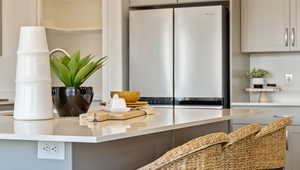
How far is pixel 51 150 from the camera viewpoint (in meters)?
1.71

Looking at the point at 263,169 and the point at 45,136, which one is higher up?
the point at 45,136

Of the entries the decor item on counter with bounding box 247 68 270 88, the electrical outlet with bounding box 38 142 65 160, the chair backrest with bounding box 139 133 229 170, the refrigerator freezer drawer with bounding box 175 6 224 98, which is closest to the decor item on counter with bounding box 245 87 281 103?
the decor item on counter with bounding box 247 68 270 88

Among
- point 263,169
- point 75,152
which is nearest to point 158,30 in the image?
point 263,169

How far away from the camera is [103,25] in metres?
4.96

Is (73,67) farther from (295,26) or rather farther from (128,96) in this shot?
(295,26)

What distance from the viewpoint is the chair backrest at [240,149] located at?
1.77m

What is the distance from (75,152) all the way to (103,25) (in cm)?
335

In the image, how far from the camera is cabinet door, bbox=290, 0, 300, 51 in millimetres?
4664

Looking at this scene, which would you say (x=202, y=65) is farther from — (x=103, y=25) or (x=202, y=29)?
(x=103, y=25)

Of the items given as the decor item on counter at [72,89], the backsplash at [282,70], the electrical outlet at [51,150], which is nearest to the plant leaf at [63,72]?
the decor item on counter at [72,89]

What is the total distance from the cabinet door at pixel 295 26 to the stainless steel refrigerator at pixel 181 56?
24.1 inches

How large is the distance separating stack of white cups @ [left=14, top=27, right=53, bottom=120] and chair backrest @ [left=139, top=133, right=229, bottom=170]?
79cm

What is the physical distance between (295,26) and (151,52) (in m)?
1.38

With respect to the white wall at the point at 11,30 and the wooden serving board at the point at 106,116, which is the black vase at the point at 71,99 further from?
the white wall at the point at 11,30
